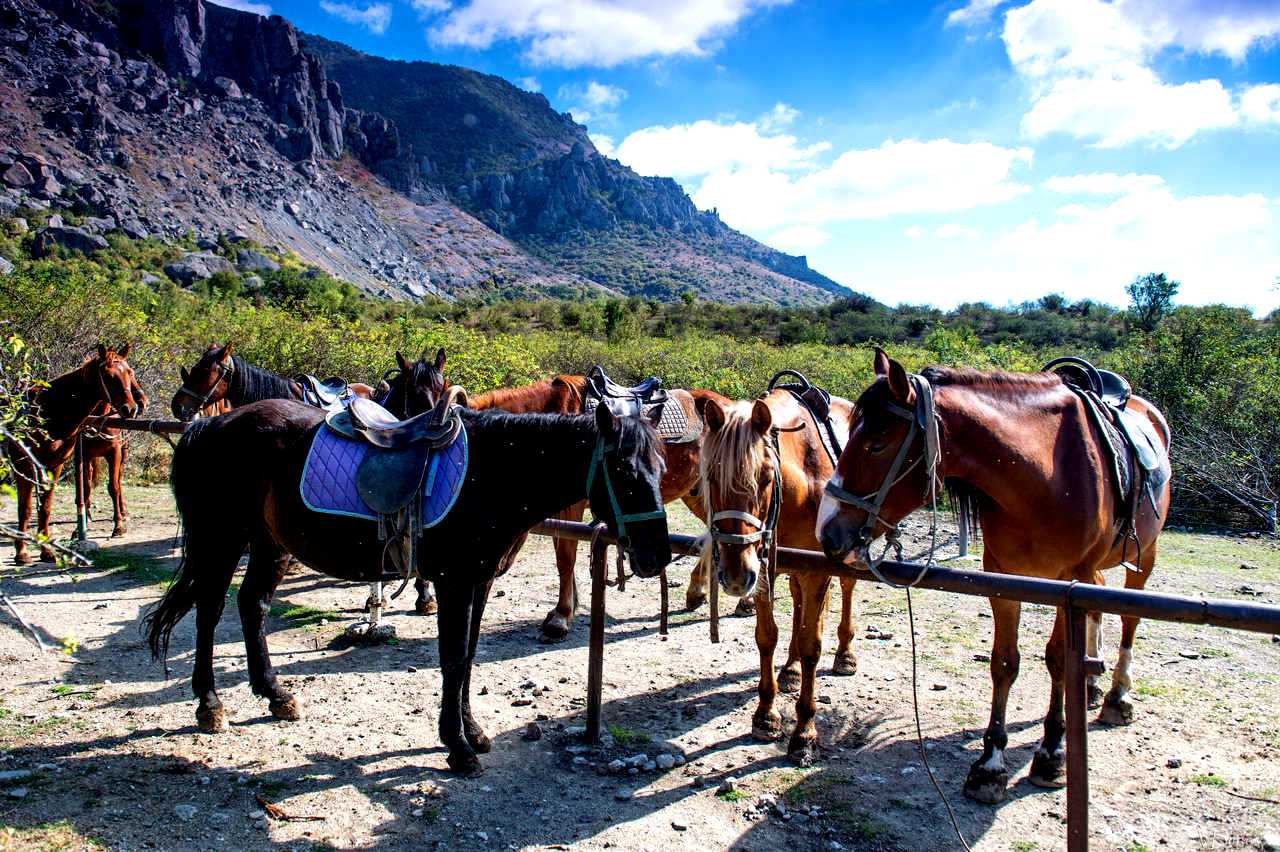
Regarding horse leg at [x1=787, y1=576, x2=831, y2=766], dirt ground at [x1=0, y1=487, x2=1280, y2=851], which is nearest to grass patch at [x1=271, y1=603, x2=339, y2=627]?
dirt ground at [x1=0, y1=487, x2=1280, y2=851]

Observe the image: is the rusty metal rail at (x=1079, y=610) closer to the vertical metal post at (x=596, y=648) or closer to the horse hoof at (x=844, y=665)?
the vertical metal post at (x=596, y=648)

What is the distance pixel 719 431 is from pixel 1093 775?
2578mm

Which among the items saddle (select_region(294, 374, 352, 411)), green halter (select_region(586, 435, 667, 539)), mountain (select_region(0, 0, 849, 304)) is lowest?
green halter (select_region(586, 435, 667, 539))

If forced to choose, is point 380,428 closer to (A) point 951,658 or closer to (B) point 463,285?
(A) point 951,658

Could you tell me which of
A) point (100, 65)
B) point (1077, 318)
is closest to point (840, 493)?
point (1077, 318)

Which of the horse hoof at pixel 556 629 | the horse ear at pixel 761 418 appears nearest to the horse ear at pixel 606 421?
the horse ear at pixel 761 418

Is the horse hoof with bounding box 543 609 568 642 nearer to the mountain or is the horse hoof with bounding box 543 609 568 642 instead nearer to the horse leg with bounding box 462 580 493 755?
the horse leg with bounding box 462 580 493 755

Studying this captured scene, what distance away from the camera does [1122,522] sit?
3.60 metres

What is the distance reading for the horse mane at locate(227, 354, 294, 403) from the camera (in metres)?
7.94

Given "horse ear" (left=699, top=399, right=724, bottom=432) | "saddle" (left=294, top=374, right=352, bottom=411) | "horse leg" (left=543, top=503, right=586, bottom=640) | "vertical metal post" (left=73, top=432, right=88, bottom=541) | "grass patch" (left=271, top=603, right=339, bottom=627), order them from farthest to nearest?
"vertical metal post" (left=73, top=432, right=88, bottom=541), "saddle" (left=294, top=374, right=352, bottom=411), "grass patch" (left=271, top=603, right=339, bottom=627), "horse leg" (left=543, top=503, right=586, bottom=640), "horse ear" (left=699, top=399, right=724, bottom=432)

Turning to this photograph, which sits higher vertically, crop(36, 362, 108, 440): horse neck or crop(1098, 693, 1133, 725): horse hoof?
crop(36, 362, 108, 440): horse neck

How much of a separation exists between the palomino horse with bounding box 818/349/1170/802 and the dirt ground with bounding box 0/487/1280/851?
0.51 meters

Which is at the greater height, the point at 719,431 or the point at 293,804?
the point at 719,431

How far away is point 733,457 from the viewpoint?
324 centimetres
